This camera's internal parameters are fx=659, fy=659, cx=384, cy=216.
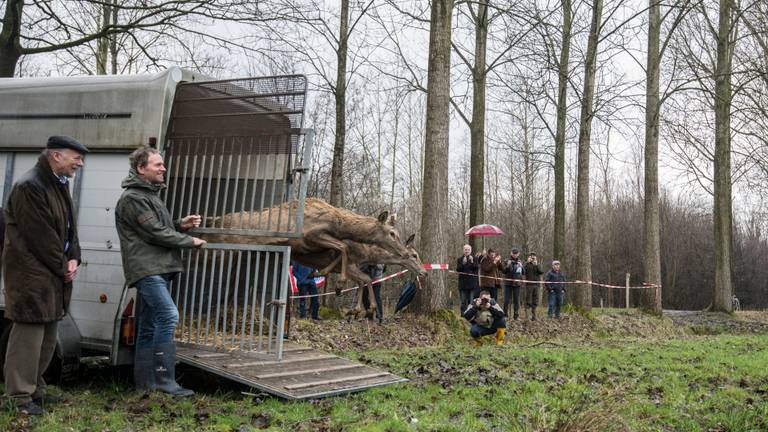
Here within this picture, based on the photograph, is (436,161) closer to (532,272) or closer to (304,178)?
(532,272)

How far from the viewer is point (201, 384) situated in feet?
23.5

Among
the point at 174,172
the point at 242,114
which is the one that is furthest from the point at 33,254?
the point at 242,114

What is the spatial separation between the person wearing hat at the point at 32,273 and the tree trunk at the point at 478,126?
1416 cm

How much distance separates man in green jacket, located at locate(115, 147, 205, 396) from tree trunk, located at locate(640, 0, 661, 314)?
59.8 feet

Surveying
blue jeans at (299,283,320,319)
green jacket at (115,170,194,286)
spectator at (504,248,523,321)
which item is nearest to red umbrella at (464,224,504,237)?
spectator at (504,248,523,321)

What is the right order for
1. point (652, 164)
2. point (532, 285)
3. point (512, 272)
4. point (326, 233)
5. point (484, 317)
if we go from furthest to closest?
point (652, 164) → point (532, 285) → point (512, 272) → point (484, 317) → point (326, 233)

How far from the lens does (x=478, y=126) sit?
63.6ft

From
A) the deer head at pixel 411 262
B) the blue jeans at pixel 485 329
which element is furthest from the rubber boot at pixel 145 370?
the blue jeans at pixel 485 329

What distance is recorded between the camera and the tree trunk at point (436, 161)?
13500 mm

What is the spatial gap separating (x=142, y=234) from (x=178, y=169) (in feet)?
3.91

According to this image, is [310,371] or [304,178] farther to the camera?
[304,178]

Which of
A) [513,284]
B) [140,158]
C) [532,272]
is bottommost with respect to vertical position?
[513,284]

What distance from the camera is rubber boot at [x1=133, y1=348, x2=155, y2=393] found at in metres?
6.12

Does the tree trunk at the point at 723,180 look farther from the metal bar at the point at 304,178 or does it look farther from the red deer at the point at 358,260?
the metal bar at the point at 304,178
